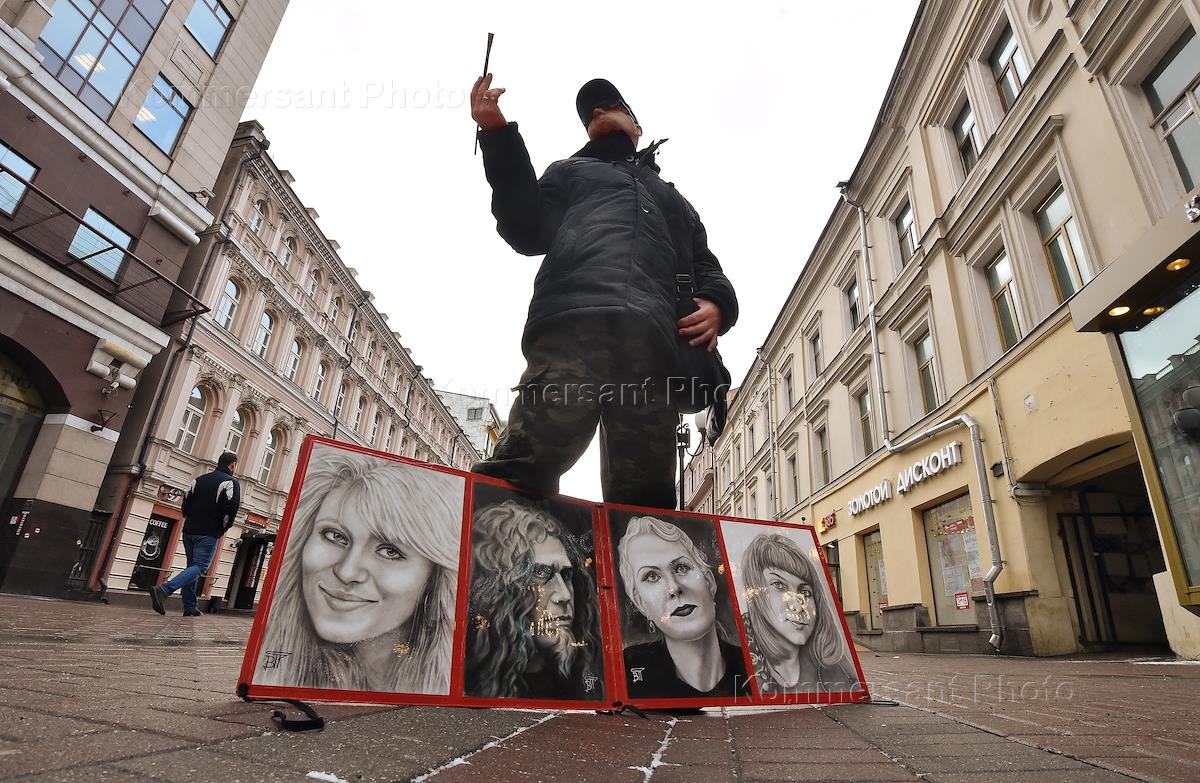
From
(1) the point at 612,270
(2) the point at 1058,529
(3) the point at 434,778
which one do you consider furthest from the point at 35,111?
(2) the point at 1058,529

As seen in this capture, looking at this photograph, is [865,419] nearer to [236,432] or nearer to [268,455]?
[236,432]

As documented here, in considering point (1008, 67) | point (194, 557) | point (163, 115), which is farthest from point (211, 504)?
point (1008, 67)

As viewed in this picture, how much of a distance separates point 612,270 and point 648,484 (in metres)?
0.80

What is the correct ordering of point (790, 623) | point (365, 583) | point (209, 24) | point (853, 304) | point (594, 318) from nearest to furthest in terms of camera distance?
point (365, 583) < point (594, 318) < point (790, 623) < point (209, 24) < point (853, 304)

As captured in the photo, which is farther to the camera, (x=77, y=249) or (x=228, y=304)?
(x=228, y=304)

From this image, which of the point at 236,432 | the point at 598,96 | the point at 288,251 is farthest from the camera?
the point at 288,251

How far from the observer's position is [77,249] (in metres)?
11.1

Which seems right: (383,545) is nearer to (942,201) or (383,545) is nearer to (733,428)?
(942,201)

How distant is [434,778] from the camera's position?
3.03ft

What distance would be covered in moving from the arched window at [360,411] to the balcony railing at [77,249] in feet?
40.0

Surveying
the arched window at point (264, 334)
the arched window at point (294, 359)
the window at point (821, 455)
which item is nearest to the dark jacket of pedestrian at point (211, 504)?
the arched window at point (264, 334)

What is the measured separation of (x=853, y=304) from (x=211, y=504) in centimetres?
1485

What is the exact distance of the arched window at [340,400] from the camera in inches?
940

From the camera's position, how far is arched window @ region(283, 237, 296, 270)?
20156mm
